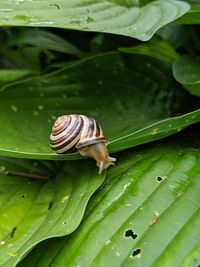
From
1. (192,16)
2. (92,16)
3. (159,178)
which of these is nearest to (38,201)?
(159,178)

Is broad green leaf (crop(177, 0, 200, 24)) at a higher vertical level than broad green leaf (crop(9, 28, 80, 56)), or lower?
higher

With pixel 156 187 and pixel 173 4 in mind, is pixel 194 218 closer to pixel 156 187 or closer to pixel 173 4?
pixel 156 187

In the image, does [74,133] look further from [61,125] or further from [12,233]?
[12,233]

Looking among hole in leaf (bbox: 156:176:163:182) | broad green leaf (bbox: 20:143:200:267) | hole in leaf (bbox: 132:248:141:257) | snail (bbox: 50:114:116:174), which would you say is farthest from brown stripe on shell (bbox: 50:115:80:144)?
hole in leaf (bbox: 132:248:141:257)

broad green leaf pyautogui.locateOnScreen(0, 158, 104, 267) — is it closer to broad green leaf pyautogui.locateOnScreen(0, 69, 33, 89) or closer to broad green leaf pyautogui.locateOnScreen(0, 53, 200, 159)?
broad green leaf pyautogui.locateOnScreen(0, 53, 200, 159)

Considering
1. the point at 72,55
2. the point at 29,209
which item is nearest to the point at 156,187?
the point at 29,209

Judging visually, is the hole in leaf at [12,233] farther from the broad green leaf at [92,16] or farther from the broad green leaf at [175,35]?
the broad green leaf at [175,35]
